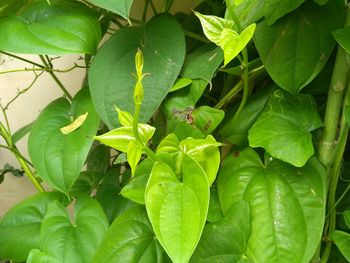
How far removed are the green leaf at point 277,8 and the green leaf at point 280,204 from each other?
18 centimetres

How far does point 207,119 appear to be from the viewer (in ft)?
1.86

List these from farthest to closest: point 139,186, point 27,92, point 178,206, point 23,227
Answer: point 27,92 → point 23,227 → point 139,186 → point 178,206

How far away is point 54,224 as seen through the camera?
603 mm

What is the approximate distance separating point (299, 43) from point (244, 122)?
0.13 m

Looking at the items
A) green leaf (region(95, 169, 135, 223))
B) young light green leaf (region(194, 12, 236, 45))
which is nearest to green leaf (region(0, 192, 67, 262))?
green leaf (region(95, 169, 135, 223))

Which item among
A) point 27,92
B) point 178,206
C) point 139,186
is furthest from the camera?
point 27,92

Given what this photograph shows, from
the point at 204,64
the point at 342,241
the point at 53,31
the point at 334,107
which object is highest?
the point at 53,31

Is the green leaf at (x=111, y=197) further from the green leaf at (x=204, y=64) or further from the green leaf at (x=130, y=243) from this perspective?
the green leaf at (x=204, y=64)

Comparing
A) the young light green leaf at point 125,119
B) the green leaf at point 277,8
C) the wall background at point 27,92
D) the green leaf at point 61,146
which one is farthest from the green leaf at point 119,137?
the wall background at point 27,92

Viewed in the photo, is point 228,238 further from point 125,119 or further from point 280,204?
point 125,119

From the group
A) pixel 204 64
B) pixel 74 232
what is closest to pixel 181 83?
pixel 204 64

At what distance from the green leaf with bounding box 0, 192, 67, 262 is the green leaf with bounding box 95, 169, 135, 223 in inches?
2.4

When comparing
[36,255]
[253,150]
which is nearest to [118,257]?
[36,255]

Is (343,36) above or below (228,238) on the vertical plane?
above
